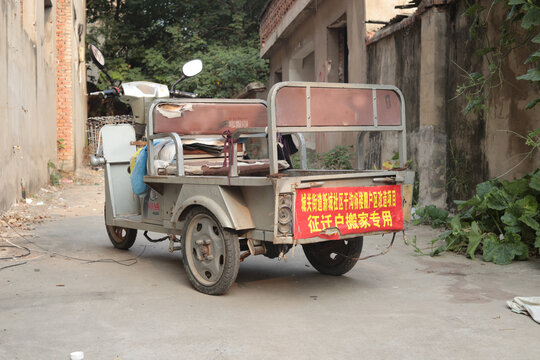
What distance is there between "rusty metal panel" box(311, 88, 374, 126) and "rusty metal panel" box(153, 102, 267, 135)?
1588 millimetres

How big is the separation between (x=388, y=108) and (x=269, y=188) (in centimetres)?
121

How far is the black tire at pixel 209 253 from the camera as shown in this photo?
4.29 m

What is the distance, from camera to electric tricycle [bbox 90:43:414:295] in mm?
3980

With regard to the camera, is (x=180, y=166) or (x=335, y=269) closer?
(x=180, y=166)

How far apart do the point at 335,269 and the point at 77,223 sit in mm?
4454

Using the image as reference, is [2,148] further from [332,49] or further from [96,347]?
[332,49]

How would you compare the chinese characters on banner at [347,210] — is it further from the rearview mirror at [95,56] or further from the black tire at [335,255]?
the rearview mirror at [95,56]

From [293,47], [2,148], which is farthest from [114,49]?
[2,148]

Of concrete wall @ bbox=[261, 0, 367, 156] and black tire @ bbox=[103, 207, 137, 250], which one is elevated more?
concrete wall @ bbox=[261, 0, 367, 156]

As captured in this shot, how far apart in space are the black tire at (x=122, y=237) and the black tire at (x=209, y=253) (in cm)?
173

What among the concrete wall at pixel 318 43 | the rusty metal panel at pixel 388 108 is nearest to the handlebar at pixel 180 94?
the rusty metal panel at pixel 388 108

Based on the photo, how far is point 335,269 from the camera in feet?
16.8

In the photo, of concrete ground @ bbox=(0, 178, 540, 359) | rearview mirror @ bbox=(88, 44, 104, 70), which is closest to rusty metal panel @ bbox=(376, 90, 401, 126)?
concrete ground @ bbox=(0, 178, 540, 359)

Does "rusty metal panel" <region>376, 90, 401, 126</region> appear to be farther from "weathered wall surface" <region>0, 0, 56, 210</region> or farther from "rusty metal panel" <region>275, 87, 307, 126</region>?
"weathered wall surface" <region>0, 0, 56, 210</region>
